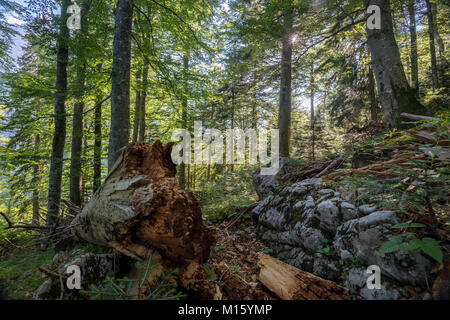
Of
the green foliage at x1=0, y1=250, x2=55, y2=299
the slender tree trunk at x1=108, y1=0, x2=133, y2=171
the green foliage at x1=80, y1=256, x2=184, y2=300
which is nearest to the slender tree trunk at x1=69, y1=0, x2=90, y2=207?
the slender tree trunk at x1=108, y1=0, x2=133, y2=171

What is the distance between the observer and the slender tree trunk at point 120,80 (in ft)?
13.4

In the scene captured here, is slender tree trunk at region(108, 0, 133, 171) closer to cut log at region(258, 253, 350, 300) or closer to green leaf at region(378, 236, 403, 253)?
cut log at region(258, 253, 350, 300)

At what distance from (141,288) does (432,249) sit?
9.13ft

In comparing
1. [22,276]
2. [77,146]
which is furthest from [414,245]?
[77,146]

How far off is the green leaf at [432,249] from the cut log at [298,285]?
0.91m

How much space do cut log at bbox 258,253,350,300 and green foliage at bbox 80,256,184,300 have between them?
46.8 inches

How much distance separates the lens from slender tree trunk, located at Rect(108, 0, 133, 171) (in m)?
4.07

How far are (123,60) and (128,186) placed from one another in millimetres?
3335

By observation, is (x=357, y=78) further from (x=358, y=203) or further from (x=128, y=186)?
(x=128, y=186)

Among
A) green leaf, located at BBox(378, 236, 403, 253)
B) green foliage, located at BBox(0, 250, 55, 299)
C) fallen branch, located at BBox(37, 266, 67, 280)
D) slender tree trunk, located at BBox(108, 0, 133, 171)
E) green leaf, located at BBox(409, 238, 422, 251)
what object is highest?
slender tree trunk, located at BBox(108, 0, 133, 171)
